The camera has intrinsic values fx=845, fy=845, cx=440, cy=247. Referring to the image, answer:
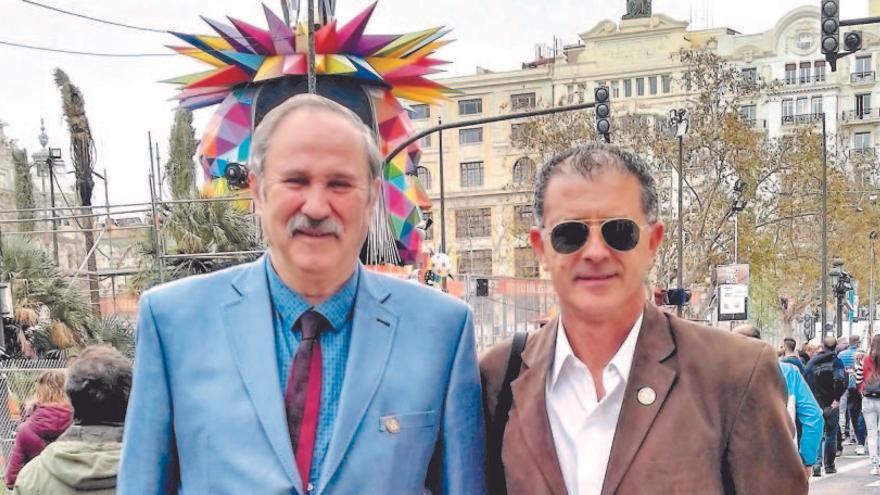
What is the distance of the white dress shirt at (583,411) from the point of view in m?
2.27

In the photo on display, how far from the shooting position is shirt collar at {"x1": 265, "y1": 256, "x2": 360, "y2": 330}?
7.52ft

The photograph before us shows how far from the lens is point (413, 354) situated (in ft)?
7.59

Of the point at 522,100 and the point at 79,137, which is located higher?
the point at 522,100

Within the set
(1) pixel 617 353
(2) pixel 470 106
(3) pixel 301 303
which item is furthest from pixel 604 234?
(2) pixel 470 106

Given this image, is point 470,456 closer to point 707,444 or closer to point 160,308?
point 707,444

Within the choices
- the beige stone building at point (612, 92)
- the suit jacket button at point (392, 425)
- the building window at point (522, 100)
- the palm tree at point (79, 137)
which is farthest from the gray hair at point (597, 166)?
the building window at point (522, 100)

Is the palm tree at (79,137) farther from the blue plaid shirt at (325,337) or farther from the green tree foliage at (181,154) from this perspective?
the blue plaid shirt at (325,337)

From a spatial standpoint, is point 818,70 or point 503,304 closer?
point 503,304

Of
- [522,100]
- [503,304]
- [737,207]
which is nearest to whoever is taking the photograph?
[503,304]

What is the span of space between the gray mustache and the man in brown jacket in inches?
25.1

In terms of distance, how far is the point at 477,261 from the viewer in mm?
57094

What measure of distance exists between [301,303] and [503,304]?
1688 centimetres

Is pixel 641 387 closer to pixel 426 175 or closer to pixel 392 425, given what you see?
pixel 392 425

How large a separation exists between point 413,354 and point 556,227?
541 mm
